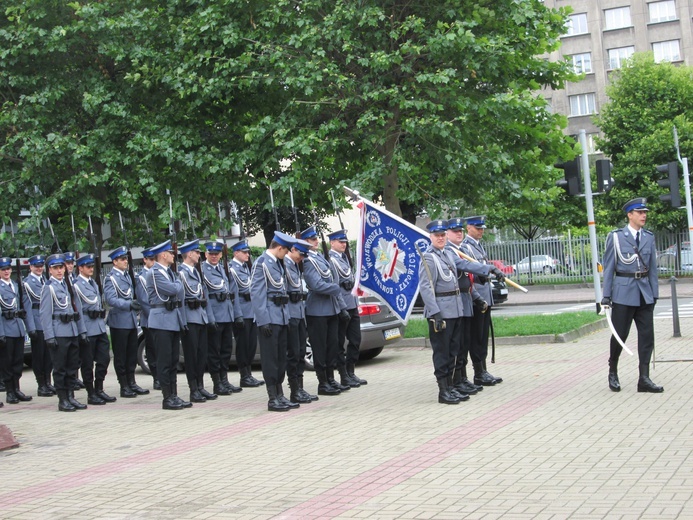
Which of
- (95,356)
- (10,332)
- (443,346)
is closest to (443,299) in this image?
(443,346)

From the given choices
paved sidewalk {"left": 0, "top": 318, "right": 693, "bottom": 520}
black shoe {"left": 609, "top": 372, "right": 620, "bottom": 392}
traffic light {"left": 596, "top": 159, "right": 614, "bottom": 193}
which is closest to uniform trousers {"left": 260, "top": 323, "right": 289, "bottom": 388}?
paved sidewalk {"left": 0, "top": 318, "right": 693, "bottom": 520}

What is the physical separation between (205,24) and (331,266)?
30.6 ft

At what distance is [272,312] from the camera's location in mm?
11609

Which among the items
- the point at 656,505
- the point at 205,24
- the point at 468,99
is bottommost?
the point at 656,505

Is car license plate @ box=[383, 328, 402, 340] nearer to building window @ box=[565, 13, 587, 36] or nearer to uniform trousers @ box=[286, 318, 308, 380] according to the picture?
uniform trousers @ box=[286, 318, 308, 380]

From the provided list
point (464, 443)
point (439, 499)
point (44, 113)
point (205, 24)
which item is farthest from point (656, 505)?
point (44, 113)

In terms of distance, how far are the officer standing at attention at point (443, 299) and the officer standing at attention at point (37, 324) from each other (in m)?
5.83

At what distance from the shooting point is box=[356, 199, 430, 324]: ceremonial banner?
41.0ft

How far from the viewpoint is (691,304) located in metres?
24.0

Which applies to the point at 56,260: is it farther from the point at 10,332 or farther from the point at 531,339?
the point at 531,339

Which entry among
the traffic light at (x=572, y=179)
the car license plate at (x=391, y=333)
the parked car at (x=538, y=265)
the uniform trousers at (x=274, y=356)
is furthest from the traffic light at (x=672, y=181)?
the parked car at (x=538, y=265)

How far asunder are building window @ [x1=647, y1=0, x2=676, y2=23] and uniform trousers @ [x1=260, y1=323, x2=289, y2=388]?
50.3 m

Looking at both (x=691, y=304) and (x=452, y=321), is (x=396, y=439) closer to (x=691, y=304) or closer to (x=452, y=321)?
(x=452, y=321)

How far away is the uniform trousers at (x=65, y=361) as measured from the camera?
12578 millimetres
